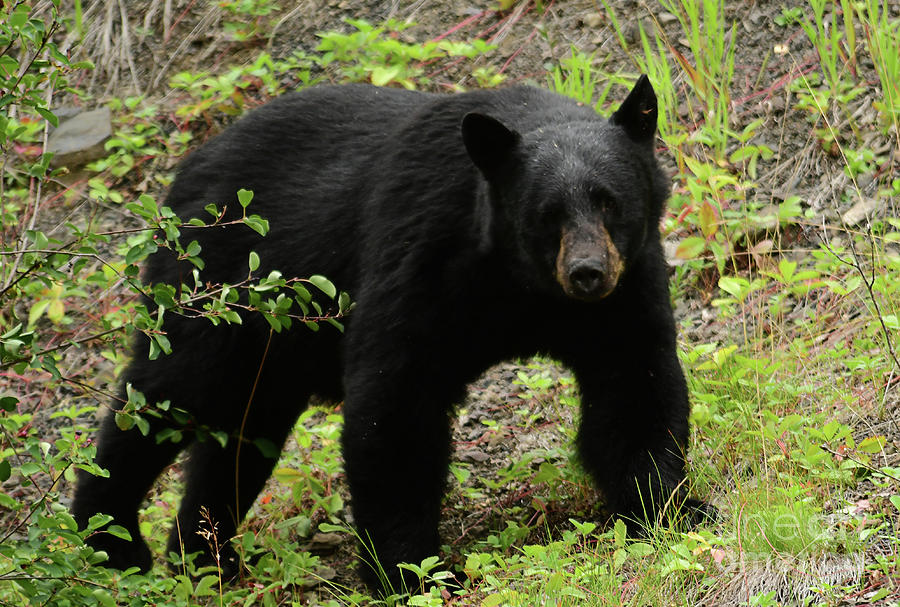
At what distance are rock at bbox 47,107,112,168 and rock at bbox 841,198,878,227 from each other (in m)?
4.85

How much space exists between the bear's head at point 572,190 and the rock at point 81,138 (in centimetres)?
448

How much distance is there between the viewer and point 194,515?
16.9 ft

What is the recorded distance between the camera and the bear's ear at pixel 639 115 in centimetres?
388

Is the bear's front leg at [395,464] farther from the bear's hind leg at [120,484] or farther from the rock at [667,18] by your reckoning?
the rock at [667,18]

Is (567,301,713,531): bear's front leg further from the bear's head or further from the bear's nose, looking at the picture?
the bear's nose

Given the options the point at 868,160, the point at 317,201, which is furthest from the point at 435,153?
the point at 868,160

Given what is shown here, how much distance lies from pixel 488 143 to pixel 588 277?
Result: 64 cm

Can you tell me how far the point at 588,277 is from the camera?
3.54 metres

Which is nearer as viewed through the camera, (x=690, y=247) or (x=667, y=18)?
(x=690, y=247)

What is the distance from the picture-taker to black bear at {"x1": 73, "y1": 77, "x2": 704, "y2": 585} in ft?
12.5

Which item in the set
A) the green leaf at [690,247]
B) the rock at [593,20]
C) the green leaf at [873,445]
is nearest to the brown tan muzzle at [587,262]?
the green leaf at [873,445]

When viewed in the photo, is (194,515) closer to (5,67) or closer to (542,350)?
(542,350)

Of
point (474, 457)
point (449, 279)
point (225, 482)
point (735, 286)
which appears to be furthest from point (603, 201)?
point (225, 482)

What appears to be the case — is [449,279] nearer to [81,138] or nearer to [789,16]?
[789,16]
